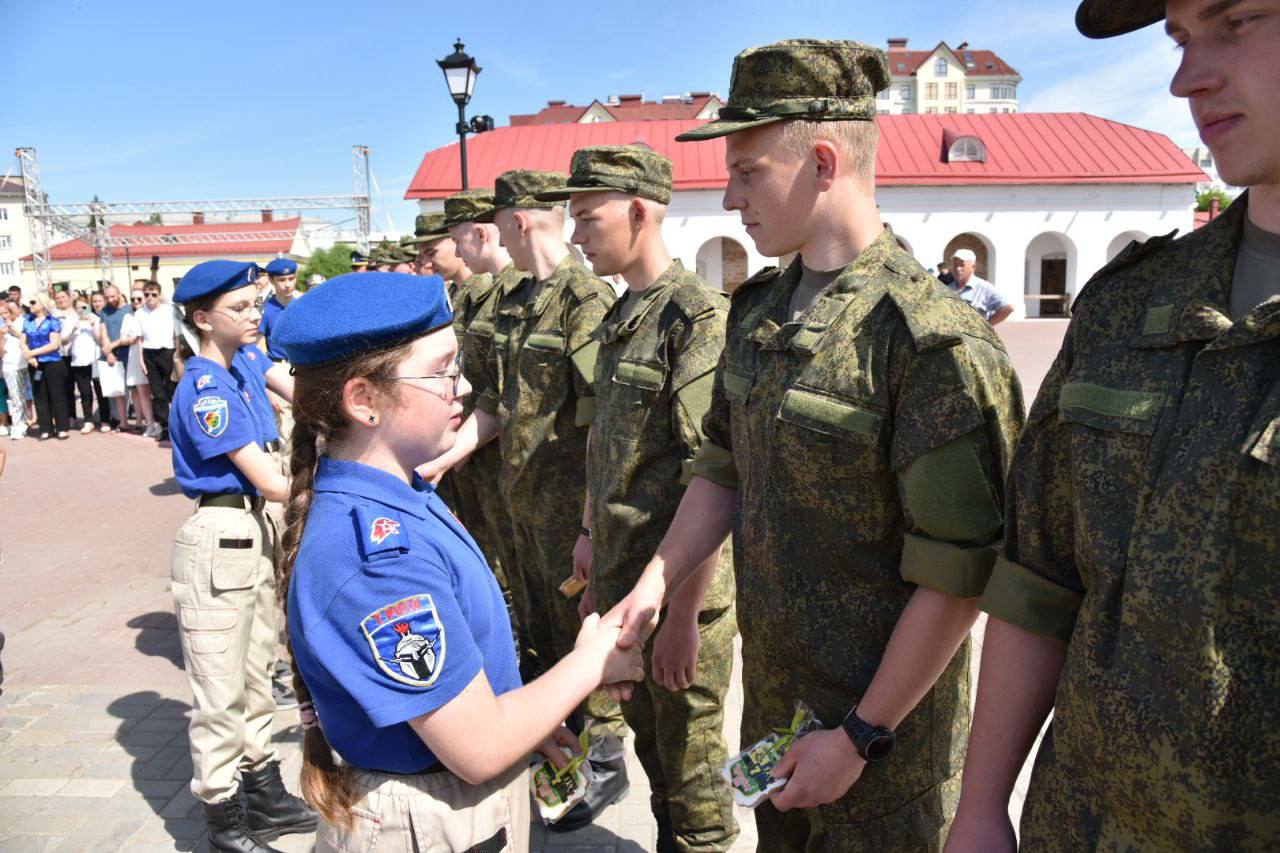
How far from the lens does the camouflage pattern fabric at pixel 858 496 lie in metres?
1.70

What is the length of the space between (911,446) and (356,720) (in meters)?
1.14

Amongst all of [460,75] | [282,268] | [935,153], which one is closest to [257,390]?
[282,268]

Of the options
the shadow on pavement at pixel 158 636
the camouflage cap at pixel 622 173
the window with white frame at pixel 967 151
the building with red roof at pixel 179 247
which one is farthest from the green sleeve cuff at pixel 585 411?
the building with red roof at pixel 179 247

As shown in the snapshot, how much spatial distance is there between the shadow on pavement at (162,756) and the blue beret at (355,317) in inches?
111

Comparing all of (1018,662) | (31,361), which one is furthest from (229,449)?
(31,361)

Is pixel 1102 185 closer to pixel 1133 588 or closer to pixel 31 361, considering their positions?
pixel 31 361

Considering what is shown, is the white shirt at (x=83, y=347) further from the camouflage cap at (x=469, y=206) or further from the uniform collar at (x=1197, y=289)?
the uniform collar at (x=1197, y=289)

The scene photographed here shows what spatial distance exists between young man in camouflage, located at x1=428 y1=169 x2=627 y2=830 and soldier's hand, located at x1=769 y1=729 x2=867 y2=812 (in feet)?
6.69

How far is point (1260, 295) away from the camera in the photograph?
121 centimetres

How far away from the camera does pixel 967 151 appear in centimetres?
3516

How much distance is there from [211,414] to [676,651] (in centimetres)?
197

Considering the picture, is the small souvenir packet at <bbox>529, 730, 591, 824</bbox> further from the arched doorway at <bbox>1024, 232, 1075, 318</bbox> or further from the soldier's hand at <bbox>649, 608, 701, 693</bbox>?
the arched doorway at <bbox>1024, 232, 1075, 318</bbox>

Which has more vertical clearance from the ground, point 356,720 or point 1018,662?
point 1018,662

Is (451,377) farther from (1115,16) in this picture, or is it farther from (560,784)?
(1115,16)
